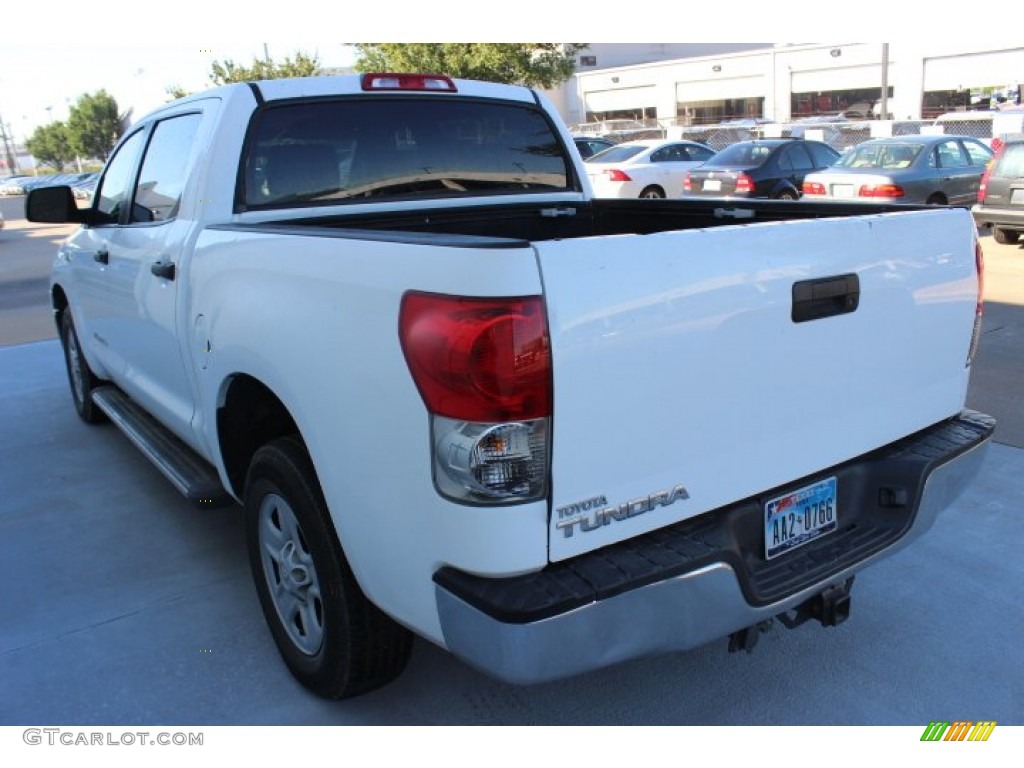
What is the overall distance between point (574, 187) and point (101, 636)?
289cm

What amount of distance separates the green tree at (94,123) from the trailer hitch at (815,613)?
93.3 meters

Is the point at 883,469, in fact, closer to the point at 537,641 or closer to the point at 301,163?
the point at 537,641

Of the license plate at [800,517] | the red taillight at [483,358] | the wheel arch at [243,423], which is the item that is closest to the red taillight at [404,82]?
the wheel arch at [243,423]

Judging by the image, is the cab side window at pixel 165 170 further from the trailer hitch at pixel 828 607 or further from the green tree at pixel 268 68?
the green tree at pixel 268 68

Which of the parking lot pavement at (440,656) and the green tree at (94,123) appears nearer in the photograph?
the parking lot pavement at (440,656)

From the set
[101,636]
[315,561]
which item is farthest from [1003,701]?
[101,636]

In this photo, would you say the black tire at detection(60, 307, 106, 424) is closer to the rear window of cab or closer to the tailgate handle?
the rear window of cab

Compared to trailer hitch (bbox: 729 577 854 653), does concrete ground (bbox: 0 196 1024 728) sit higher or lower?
lower

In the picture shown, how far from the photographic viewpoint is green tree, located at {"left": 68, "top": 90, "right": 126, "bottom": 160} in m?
84.4

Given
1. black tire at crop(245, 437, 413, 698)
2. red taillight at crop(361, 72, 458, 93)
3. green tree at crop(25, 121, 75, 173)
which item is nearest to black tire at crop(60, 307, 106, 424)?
red taillight at crop(361, 72, 458, 93)

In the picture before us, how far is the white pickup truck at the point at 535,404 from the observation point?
6.53ft

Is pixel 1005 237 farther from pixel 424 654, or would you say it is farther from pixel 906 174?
pixel 424 654

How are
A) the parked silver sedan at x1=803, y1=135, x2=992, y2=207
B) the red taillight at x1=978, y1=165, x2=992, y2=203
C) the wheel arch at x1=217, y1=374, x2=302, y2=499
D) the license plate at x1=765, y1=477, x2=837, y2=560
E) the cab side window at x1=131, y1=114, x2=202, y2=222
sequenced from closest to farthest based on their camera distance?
the license plate at x1=765, y1=477, x2=837, y2=560
the wheel arch at x1=217, y1=374, x2=302, y2=499
the cab side window at x1=131, y1=114, x2=202, y2=222
the red taillight at x1=978, y1=165, x2=992, y2=203
the parked silver sedan at x1=803, y1=135, x2=992, y2=207

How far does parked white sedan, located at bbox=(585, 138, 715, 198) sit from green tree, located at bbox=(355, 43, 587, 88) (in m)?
11.4
